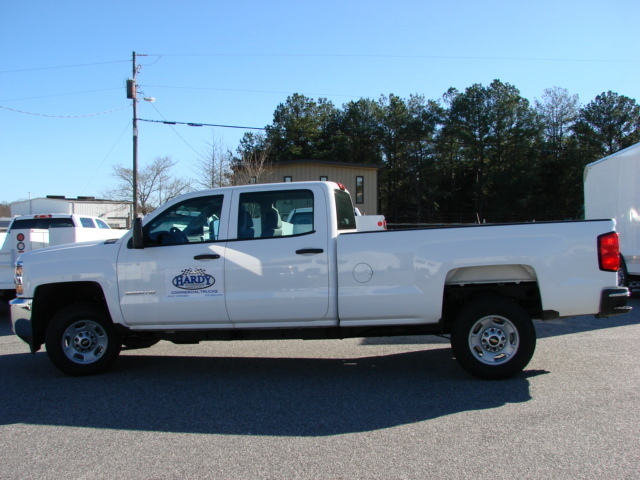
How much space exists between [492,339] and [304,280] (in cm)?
204

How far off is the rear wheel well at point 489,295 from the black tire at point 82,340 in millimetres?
3727

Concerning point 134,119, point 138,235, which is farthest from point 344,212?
point 134,119

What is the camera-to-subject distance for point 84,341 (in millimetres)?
6008

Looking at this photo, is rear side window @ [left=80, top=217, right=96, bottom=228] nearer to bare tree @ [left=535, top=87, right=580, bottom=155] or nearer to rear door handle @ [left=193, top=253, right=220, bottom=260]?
rear door handle @ [left=193, top=253, right=220, bottom=260]

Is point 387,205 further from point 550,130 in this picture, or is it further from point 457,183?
point 550,130

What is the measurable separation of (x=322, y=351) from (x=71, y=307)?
3.12 metres

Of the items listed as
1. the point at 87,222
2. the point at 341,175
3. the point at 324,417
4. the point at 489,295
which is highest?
the point at 341,175

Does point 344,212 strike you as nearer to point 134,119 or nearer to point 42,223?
point 42,223

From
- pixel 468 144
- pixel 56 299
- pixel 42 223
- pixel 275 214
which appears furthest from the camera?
pixel 468 144

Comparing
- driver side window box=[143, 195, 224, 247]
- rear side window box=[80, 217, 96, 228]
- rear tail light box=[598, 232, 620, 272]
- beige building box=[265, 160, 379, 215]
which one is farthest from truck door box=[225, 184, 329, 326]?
beige building box=[265, 160, 379, 215]

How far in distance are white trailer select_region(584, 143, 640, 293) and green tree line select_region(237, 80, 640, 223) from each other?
102ft

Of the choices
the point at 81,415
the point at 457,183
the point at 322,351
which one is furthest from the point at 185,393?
the point at 457,183

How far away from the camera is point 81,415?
15.4 ft

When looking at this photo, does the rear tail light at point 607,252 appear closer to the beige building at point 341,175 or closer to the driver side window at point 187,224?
the driver side window at point 187,224
